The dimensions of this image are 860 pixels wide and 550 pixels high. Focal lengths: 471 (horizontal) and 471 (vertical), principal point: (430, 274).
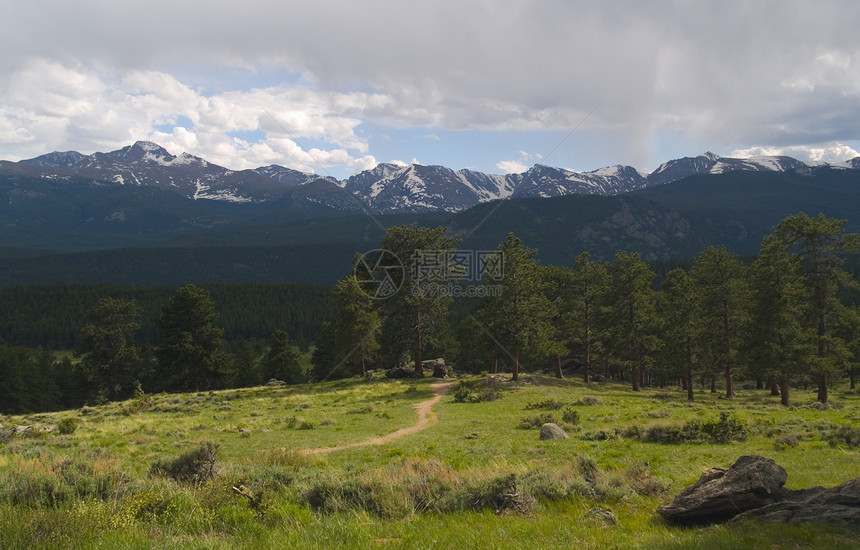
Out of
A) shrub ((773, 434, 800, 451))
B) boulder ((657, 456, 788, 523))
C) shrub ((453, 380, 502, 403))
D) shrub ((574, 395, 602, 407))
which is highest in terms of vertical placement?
boulder ((657, 456, 788, 523))

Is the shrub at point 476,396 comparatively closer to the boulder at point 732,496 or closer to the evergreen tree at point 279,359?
the boulder at point 732,496

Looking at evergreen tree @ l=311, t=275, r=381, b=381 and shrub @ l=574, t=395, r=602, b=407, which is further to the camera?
evergreen tree @ l=311, t=275, r=381, b=381

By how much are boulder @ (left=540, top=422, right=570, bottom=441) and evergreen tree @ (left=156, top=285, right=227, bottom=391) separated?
4904cm

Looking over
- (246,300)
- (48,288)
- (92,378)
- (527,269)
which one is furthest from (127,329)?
(48,288)

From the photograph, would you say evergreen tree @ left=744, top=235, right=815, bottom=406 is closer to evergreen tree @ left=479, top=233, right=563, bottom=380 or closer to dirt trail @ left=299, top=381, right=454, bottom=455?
evergreen tree @ left=479, top=233, right=563, bottom=380

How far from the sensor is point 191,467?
13562mm

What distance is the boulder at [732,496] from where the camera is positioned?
376 inches

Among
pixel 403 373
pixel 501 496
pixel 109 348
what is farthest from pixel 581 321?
pixel 109 348

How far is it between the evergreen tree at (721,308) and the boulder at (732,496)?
39650 millimetres

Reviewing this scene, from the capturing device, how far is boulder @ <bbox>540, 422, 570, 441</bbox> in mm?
21344

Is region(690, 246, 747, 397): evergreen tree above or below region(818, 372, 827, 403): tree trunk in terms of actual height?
above

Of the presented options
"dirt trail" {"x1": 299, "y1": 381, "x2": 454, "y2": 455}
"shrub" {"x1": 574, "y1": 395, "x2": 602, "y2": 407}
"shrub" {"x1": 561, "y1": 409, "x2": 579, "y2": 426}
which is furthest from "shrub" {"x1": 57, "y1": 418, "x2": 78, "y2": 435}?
"shrub" {"x1": 574, "y1": 395, "x2": 602, "y2": 407}

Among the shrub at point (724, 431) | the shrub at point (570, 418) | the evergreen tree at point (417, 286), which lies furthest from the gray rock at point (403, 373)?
the shrub at point (724, 431)

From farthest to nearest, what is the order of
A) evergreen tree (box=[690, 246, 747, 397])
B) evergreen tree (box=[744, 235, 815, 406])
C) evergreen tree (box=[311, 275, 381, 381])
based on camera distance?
1. evergreen tree (box=[311, 275, 381, 381])
2. evergreen tree (box=[690, 246, 747, 397])
3. evergreen tree (box=[744, 235, 815, 406])
